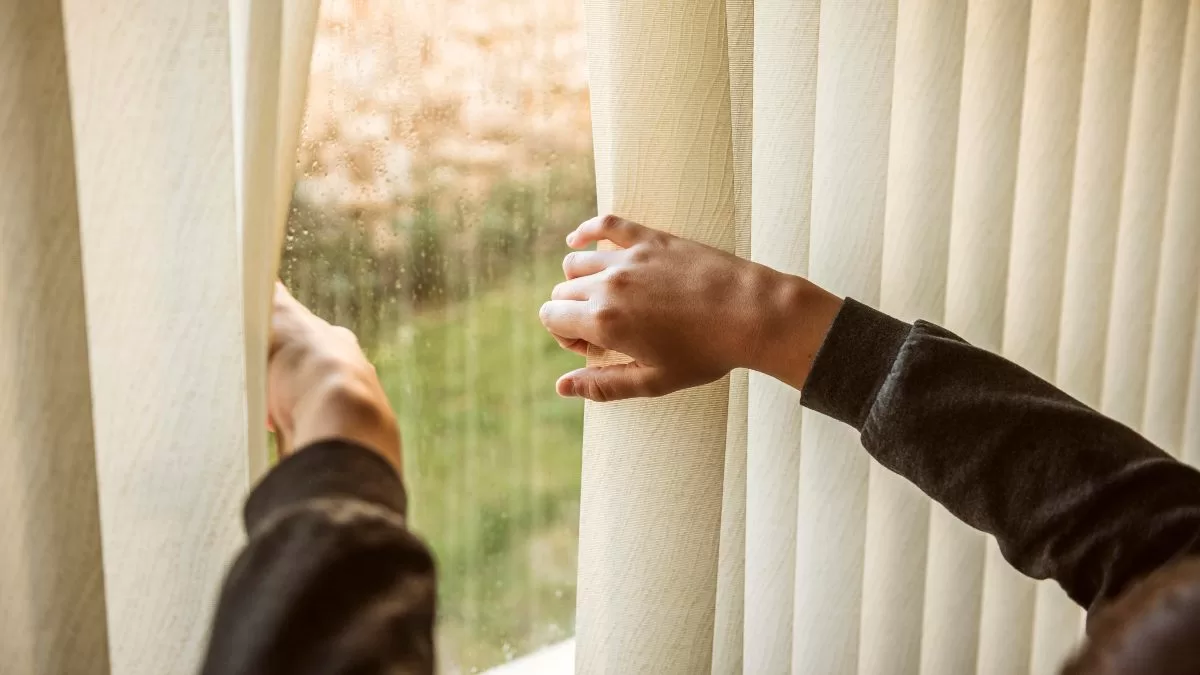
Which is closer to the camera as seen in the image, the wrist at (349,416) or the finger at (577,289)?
the wrist at (349,416)

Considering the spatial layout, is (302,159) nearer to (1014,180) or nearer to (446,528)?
(446,528)

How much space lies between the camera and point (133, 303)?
1.78ft

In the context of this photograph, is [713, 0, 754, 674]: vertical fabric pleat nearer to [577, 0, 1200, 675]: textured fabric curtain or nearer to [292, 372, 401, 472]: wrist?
[577, 0, 1200, 675]: textured fabric curtain

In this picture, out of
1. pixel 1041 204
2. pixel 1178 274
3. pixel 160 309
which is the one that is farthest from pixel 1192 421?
pixel 160 309

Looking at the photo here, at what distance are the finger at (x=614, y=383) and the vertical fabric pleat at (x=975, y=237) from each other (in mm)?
429

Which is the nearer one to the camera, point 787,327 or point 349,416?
point 349,416

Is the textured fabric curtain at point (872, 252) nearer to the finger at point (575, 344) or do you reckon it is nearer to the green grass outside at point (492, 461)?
the finger at point (575, 344)

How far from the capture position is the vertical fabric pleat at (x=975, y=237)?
3.04 ft

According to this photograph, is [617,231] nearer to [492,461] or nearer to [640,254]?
[640,254]

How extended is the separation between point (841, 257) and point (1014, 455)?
27 cm

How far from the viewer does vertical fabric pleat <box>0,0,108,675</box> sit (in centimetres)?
51

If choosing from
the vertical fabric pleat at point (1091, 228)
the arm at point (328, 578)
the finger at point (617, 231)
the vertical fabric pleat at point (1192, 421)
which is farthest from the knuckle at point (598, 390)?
the vertical fabric pleat at point (1192, 421)

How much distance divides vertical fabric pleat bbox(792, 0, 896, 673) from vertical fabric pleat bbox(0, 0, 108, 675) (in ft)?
1.91

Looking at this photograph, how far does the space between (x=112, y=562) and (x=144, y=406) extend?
0.32 feet
